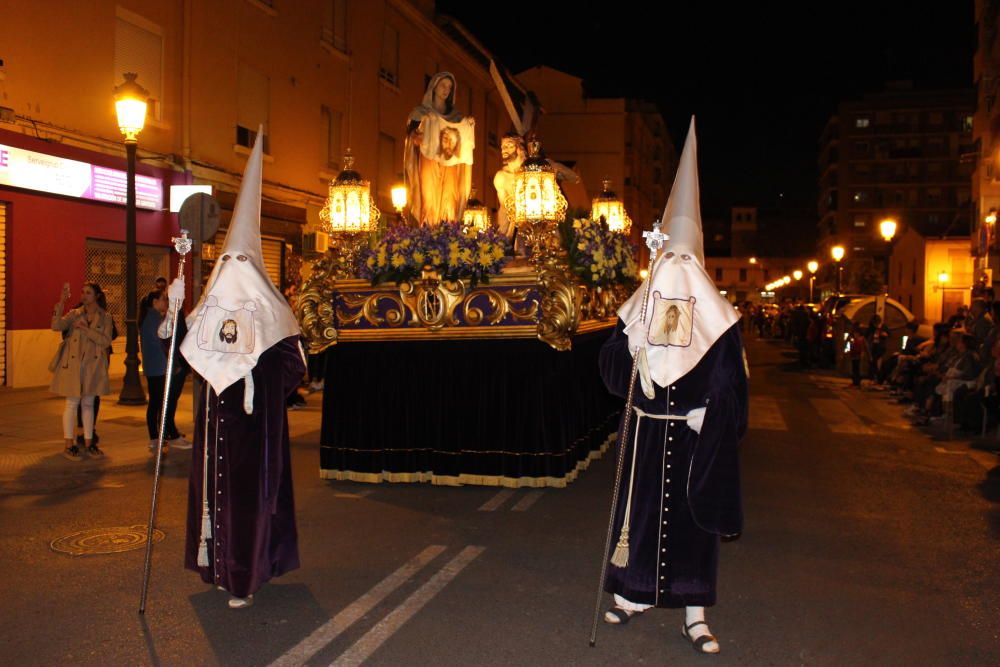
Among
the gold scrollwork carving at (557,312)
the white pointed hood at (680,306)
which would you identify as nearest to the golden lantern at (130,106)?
the gold scrollwork carving at (557,312)

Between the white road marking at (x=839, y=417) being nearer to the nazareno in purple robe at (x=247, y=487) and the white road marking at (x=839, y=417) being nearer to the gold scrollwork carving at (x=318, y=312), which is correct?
the gold scrollwork carving at (x=318, y=312)

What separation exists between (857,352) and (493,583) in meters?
16.4

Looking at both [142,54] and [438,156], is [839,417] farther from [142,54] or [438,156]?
[142,54]

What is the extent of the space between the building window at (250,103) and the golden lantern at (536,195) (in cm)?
1264

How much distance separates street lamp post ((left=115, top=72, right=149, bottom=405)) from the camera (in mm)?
12415

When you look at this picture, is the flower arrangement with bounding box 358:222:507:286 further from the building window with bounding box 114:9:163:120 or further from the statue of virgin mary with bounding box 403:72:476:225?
the building window with bounding box 114:9:163:120

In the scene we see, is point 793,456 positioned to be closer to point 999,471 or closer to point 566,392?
point 999,471

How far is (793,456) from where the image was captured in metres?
10.2

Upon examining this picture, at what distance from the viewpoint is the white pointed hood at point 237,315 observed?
196 inches

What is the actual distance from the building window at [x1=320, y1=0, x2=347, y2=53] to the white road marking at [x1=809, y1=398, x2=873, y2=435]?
1483cm

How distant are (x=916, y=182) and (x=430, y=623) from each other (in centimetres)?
9735

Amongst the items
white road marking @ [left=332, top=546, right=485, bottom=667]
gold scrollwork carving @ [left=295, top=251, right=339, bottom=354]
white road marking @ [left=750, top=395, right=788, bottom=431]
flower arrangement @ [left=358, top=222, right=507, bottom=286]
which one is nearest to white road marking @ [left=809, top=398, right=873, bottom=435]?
white road marking @ [left=750, top=395, right=788, bottom=431]

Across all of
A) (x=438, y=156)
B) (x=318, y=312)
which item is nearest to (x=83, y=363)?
(x=318, y=312)

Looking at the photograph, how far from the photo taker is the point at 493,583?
536cm
